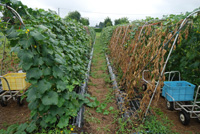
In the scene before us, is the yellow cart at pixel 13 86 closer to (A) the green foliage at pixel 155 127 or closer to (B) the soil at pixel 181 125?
(A) the green foliage at pixel 155 127

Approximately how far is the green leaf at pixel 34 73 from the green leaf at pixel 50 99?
33cm

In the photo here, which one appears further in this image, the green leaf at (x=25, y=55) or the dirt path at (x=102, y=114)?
the dirt path at (x=102, y=114)

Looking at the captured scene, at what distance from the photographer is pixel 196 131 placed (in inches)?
106

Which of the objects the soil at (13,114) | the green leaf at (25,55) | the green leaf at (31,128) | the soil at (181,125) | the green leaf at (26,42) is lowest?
the soil at (181,125)

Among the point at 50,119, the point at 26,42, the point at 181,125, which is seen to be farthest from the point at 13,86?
the point at 181,125

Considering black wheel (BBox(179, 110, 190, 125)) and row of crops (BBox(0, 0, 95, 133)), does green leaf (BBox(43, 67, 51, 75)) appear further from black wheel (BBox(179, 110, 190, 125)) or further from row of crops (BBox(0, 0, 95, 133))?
black wheel (BBox(179, 110, 190, 125))

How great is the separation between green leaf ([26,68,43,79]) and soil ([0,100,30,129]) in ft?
4.68

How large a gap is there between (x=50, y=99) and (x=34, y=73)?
0.45m

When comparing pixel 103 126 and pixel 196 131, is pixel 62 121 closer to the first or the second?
pixel 103 126

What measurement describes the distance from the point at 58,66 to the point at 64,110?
2.55 ft

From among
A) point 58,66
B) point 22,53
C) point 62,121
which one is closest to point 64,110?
point 62,121

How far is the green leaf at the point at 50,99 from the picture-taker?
208cm

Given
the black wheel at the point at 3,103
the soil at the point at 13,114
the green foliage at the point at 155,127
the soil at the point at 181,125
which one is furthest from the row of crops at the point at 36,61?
the soil at the point at 181,125

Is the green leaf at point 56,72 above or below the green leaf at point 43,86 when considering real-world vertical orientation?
above
